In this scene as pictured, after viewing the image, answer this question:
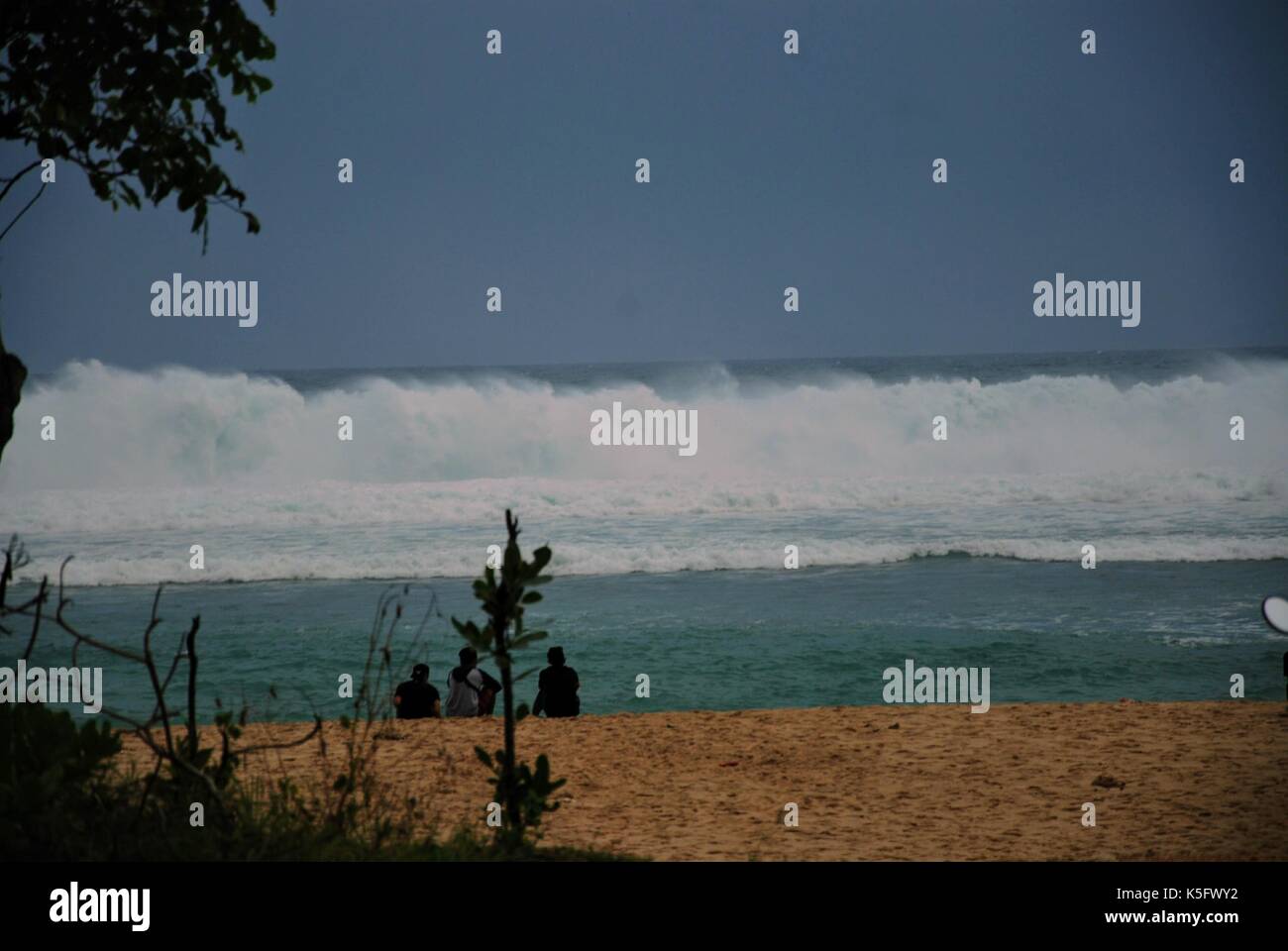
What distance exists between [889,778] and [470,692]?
10.0 feet

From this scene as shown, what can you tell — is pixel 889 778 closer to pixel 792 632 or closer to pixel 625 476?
pixel 792 632

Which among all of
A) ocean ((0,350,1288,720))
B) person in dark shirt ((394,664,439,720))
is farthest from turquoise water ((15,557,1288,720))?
person in dark shirt ((394,664,439,720))

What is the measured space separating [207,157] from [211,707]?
6019 mm

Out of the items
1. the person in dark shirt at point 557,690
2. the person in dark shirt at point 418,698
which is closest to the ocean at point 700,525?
the person in dark shirt at point 418,698

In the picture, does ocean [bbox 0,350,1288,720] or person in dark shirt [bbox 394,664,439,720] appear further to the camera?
ocean [bbox 0,350,1288,720]

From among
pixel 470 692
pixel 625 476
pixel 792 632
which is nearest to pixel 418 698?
pixel 470 692

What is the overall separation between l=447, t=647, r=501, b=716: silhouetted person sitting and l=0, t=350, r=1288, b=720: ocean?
1.45 m

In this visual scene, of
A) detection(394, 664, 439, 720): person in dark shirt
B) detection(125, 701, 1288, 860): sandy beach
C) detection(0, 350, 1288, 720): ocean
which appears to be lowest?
detection(125, 701, 1288, 860): sandy beach

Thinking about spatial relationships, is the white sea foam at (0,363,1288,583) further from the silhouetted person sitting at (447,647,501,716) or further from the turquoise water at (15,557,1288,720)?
the silhouetted person sitting at (447,647,501,716)

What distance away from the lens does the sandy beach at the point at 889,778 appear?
17.1ft

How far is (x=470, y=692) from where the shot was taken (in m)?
8.14

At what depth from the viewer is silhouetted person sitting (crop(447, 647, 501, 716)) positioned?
8031 mm

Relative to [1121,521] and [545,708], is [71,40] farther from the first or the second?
[1121,521]
